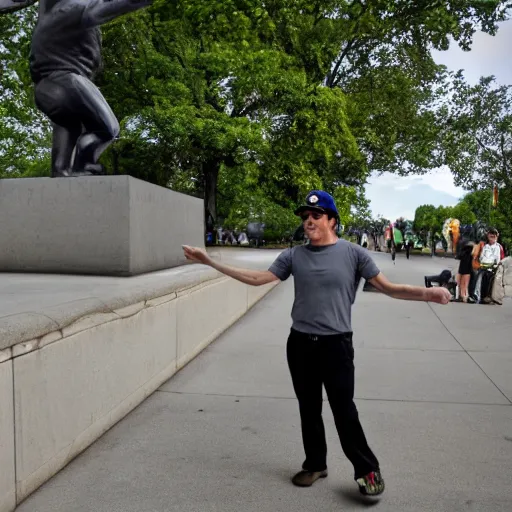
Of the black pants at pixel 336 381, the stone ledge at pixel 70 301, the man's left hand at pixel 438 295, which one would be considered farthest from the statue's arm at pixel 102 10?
the man's left hand at pixel 438 295

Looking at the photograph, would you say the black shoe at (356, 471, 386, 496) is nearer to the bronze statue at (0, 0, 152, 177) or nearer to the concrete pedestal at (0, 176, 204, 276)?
the concrete pedestal at (0, 176, 204, 276)

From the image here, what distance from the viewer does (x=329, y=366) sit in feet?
9.81

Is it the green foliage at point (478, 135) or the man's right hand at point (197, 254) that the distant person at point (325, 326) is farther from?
the green foliage at point (478, 135)

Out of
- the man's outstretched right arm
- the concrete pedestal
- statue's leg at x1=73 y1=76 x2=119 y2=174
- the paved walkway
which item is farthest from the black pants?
statue's leg at x1=73 y1=76 x2=119 y2=174

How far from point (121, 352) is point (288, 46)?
64.8 feet

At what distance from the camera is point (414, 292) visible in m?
3.02

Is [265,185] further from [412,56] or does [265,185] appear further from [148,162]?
[412,56]

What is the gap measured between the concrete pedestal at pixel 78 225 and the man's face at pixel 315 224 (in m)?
3.39

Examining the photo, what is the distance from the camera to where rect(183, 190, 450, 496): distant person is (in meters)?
2.98

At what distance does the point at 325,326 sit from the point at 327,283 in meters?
0.23

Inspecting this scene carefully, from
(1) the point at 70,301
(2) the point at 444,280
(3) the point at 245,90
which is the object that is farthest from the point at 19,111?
(1) the point at 70,301

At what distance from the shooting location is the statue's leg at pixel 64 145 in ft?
22.2

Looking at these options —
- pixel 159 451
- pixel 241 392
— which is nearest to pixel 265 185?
pixel 241 392

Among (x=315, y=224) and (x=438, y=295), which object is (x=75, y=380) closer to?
(x=315, y=224)
